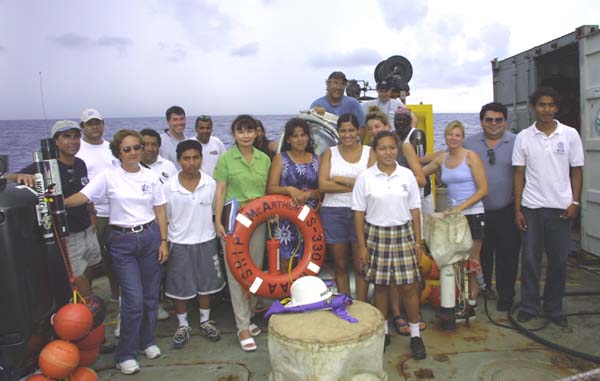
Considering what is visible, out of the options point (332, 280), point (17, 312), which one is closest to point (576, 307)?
point (332, 280)

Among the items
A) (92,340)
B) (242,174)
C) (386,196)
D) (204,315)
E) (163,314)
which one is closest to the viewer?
(92,340)

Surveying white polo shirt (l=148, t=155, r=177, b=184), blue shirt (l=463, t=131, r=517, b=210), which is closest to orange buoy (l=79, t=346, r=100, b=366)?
white polo shirt (l=148, t=155, r=177, b=184)

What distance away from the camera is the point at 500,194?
12.0 feet

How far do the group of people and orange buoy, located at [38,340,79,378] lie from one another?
60cm

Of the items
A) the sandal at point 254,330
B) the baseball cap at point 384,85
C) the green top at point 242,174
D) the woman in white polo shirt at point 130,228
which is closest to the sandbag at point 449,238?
the green top at point 242,174

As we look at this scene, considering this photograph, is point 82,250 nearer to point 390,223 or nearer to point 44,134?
point 390,223

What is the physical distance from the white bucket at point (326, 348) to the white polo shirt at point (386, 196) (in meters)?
0.76

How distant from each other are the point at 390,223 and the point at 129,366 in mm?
1842

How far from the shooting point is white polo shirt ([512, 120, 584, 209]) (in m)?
3.36

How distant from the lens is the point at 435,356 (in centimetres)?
311

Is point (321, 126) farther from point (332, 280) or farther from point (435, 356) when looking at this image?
point (435, 356)

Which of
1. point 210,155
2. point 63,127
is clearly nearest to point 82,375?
point 63,127

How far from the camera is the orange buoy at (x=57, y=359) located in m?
2.46

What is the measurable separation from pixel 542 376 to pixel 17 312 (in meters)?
2.84
